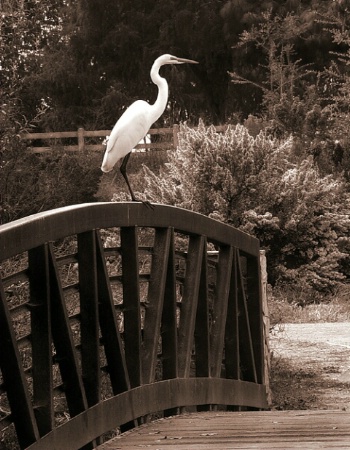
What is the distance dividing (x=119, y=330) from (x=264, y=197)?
1052cm

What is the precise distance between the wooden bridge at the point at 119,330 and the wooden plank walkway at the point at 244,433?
80mm

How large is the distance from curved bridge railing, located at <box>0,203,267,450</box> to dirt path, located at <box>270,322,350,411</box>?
144 cm

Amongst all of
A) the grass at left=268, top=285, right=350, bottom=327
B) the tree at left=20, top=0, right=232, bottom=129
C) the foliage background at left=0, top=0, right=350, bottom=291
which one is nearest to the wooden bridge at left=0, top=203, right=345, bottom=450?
the grass at left=268, top=285, right=350, bottom=327

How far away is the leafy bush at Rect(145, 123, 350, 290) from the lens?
15.6 m

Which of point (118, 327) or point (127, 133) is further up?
point (127, 133)

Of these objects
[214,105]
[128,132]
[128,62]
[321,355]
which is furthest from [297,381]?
[128,62]

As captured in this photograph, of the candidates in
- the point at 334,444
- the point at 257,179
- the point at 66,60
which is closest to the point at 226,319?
the point at 334,444

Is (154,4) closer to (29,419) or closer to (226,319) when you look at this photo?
(226,319)

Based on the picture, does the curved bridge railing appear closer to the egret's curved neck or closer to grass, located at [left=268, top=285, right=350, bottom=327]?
the egret's curved neck

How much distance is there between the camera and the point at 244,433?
4.89 metres

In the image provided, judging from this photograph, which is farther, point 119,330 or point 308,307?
point 308,307

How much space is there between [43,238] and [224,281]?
2.50 meters

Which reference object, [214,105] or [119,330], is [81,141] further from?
[119,330]

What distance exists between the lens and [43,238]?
4.06 meters
